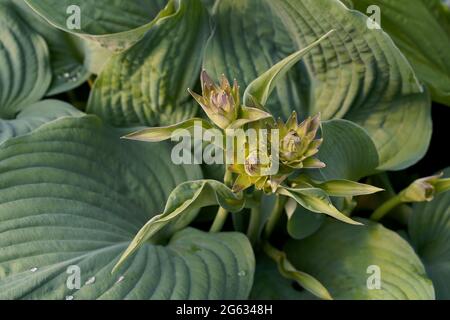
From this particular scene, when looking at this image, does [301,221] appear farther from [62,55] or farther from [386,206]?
[62,55]

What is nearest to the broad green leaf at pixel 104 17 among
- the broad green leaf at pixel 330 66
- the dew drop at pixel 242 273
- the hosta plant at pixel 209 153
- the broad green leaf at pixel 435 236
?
the hosta plant at pixel 209 153

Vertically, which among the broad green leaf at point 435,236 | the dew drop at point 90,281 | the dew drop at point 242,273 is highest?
the dew drop at point 90,281

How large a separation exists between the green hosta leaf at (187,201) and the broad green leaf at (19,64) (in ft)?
1.21

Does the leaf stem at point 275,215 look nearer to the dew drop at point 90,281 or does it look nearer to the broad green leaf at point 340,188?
the broad green leaf at point 340,188

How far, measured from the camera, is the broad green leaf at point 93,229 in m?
0.77

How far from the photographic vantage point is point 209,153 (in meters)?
0.89

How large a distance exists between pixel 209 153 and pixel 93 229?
0.19m

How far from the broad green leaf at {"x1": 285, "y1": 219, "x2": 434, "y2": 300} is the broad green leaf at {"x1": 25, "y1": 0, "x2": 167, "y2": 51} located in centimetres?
37

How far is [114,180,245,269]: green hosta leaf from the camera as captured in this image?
647 mm

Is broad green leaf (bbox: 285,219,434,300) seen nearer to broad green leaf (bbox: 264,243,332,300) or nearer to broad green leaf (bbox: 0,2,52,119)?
broad green leaf (bbox: 264,243,332,300)

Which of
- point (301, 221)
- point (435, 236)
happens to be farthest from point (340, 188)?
point (435, 236)
